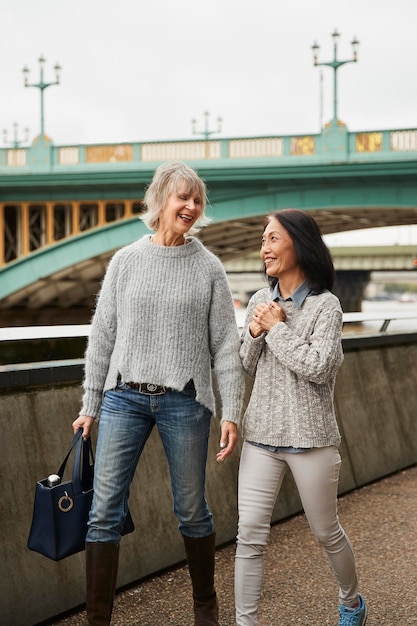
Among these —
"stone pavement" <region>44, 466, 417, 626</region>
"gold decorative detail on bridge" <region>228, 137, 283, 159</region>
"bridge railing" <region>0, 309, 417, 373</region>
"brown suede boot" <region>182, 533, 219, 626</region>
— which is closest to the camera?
"brown suede boot" <region>182, 533, 219, 626</region>

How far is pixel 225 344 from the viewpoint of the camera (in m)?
3.49

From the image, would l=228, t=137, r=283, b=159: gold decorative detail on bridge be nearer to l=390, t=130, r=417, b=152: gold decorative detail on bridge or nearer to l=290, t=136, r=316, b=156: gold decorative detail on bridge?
l=290, t=136, r=316, b=156: gold decorative detail on bridge

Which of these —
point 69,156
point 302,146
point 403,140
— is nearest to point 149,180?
point 69,156

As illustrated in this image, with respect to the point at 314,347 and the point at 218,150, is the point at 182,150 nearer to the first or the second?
the point at 218,150

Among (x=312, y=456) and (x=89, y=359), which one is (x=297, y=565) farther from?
(x=89, y=359)

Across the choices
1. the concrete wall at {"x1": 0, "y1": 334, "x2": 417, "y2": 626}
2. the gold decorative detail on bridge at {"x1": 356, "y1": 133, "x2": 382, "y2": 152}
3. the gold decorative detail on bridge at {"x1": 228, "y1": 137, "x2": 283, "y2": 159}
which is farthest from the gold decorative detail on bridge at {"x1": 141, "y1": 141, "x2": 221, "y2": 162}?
the concrete wall at {"x1": 0, "y1": 334, "x2": 417, "y2": 626}

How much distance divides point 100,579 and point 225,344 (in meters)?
0.94

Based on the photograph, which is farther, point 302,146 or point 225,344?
point 302,146

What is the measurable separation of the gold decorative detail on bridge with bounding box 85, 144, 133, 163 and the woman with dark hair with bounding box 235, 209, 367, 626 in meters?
25.4

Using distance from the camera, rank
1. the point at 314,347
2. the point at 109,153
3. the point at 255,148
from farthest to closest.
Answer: the point at 109,153
the point at 255,148
the point at 314,347

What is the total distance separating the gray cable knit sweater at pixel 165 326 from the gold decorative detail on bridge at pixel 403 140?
2262 cm

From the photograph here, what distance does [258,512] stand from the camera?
3.34 meters

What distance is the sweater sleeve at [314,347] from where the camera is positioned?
10.8ft

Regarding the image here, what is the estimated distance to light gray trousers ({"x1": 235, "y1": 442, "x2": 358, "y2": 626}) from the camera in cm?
332
